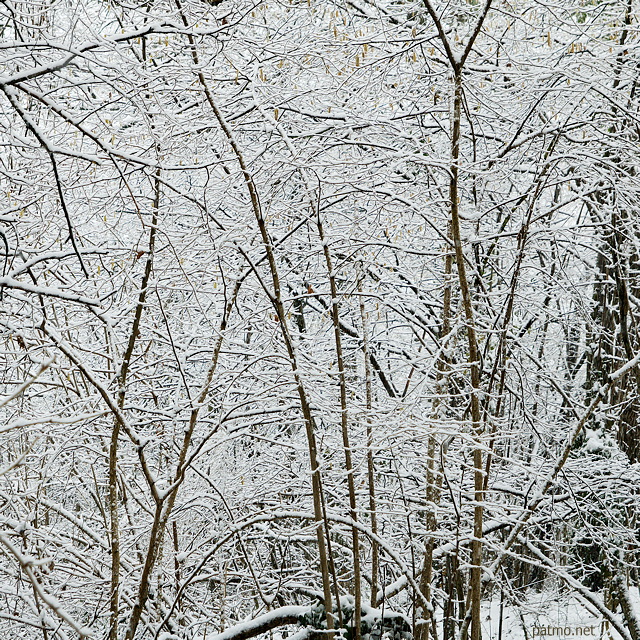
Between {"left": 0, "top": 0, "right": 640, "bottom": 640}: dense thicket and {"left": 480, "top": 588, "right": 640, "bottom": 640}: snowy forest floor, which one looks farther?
{"left": 480, "top": 588, "right": 640, "bottom": 640}: snowy forest floor

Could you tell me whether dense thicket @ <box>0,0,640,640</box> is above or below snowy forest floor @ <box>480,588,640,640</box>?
above

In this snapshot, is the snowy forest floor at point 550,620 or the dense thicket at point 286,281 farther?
the snowy forest floor at point 550,620

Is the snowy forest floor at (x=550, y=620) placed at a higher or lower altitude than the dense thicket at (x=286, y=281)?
lower

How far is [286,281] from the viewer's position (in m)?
5.28

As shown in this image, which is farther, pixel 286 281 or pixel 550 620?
pixel 550 620

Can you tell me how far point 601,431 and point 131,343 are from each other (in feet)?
15.8

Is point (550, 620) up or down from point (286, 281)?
down

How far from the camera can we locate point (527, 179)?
20.2ft

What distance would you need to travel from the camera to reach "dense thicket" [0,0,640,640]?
340 centimetres

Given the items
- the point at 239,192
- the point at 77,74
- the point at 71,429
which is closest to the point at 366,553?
the point at 71,429

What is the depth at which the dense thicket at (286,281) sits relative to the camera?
3.40m

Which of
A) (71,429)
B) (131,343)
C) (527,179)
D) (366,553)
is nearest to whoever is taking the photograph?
(131,343)

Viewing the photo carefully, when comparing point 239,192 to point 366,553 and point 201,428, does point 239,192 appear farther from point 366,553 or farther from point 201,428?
point 366,553

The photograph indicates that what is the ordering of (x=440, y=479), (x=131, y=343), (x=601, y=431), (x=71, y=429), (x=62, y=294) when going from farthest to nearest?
(x=601, y=431) → (x=440, y=479) → (x=71, y=429) → (x=131, y=343) → (x=62, y=294)
